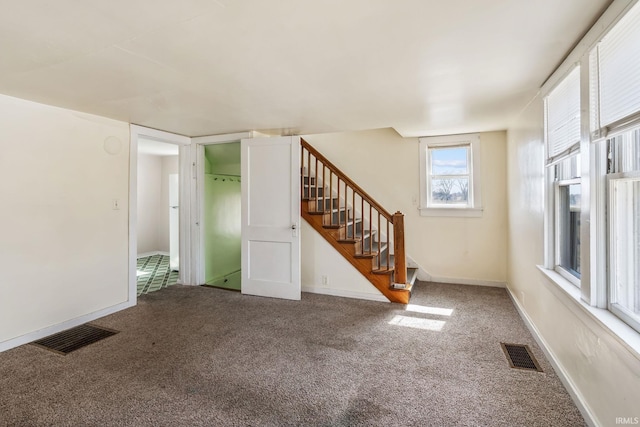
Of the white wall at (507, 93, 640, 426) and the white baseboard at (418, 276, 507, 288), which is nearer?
the white wall at (507, 93, 640, 426)

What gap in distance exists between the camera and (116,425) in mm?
1665

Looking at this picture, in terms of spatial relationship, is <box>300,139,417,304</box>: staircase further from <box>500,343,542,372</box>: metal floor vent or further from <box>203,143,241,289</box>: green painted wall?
<box>203,143,241,289</box>: green painted wall

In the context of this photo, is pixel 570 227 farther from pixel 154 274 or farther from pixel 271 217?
pixel 154 274

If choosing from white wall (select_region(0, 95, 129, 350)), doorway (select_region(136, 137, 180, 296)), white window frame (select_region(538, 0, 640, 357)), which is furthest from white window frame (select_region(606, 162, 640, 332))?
doorway (select_region(136, 137, 180, 296))

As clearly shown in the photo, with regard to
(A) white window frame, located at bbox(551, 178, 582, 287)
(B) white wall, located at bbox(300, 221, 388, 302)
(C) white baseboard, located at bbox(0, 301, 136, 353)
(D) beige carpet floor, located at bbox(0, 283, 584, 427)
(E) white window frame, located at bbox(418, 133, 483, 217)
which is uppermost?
(E) white window frame, located at bbox(418, 133, 483, 217)

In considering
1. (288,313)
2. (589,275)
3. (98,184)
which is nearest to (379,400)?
(589,275)

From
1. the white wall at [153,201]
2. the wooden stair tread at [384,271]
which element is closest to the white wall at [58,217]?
the wooden stair tread at [384,271]

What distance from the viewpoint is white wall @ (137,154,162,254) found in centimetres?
668

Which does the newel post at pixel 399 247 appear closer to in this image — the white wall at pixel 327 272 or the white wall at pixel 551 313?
the white wall at pixel 327 272

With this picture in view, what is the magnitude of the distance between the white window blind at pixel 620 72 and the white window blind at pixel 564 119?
1.25ft

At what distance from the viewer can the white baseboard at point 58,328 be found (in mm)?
2589

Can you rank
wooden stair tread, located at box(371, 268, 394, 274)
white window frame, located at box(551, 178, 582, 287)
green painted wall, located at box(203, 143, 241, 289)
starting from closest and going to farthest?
white window frame, located at box(551, 178, 582, 287), wooden stair tread, located at box(371, 268, 394, 274), green painted wall, located at box(203, 143, 241, 289)

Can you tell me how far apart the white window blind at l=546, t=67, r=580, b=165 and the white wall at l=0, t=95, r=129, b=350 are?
14.1ft

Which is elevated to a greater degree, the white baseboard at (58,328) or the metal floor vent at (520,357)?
the white baseboard at (58,328)
